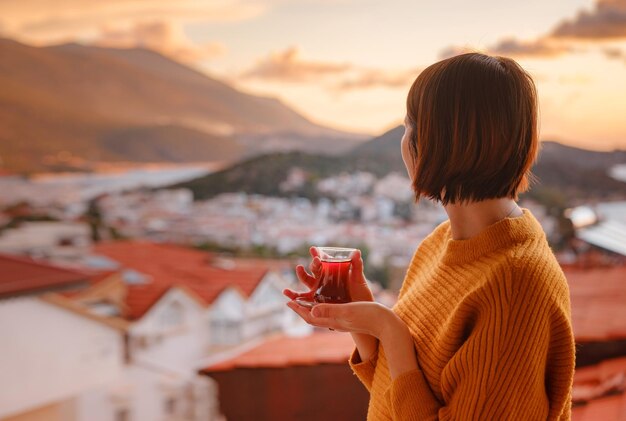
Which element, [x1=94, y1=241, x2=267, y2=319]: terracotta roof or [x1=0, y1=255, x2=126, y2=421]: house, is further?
[x1=94, y1=241, x2=267, y2=319]: terracotta roof

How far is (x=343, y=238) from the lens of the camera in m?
2.85

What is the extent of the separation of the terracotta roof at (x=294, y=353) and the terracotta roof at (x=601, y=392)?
2.70 feet

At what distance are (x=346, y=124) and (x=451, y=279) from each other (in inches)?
76.7

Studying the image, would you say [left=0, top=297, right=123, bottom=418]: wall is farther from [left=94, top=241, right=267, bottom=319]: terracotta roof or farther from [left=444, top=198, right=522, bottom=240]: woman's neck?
[left=444, top=198, right=522, bottom=240]: woman's neck

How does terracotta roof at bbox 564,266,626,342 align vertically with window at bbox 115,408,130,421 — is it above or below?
above

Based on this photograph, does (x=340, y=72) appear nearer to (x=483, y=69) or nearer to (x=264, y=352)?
(x=264, y=352)

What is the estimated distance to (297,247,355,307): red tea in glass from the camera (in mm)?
1229

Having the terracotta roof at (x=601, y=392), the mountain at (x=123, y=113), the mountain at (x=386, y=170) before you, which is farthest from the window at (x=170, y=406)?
the terracotta roof at (x=601, y=392)

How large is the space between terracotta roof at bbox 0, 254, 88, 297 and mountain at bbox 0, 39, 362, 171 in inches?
13.6

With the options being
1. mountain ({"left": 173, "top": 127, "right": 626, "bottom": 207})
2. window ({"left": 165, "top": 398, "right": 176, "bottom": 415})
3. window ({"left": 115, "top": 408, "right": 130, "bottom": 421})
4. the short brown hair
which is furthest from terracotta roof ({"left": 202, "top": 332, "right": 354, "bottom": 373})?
the short brown hair

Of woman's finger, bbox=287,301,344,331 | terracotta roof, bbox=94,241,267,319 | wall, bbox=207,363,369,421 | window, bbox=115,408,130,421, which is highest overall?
woman's finger, bbox=287,301,344,331

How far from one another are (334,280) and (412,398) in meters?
0.28

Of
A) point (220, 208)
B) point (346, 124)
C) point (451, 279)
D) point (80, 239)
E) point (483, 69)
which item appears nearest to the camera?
point (483, 69)

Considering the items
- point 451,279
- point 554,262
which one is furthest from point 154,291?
point 554,262
